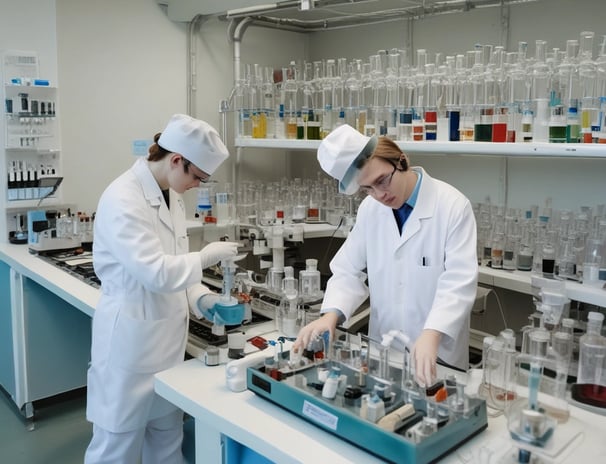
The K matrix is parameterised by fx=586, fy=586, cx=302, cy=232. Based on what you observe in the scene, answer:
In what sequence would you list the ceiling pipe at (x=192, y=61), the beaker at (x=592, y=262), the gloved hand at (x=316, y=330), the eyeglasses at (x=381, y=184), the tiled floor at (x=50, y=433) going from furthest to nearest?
1. the ceiling pipe at (x=192, y=61)
2. the tiled floor at (x=50, y=433)
3. the beaker at (x=592, y=262)
4. the eyeglasses at (x=381, y=184)
5. the gloved hand at (x=316, y=330)

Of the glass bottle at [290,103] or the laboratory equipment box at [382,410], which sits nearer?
the laboratory equipment box at [382,410]

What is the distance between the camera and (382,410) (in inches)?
49.1

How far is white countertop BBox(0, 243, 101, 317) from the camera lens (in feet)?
7.84

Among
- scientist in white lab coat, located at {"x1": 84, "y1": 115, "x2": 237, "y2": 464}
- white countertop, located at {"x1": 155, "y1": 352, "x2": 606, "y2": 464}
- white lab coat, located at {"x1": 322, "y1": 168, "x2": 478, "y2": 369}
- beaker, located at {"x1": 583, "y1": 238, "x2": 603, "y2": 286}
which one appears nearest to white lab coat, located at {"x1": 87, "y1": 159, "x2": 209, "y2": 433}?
scientist in white lab coat, located at {"x1": 84, "y1": 115, "x2": 237, "y2": 464}

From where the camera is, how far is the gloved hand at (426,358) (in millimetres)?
1395

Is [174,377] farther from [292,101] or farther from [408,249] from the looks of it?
[292,101]

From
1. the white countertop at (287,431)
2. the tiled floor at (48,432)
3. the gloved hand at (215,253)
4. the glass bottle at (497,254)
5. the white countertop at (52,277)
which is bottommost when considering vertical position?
the tiled floor at (48,432)

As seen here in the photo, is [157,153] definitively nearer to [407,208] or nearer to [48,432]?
[407,208]

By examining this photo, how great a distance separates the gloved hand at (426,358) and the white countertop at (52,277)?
1.34 meters

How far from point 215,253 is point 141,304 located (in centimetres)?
29

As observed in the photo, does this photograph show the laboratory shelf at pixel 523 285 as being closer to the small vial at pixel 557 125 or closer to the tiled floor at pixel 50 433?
the small vial at pixel 557 125

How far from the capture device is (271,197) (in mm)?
3629

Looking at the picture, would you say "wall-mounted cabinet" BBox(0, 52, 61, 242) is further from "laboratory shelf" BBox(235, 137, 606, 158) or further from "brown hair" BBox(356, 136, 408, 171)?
"brown hair" BBox(356, 136, 408, 171)

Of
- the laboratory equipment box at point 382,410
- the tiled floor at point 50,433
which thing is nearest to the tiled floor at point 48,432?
the tiled floor at point 50,433
